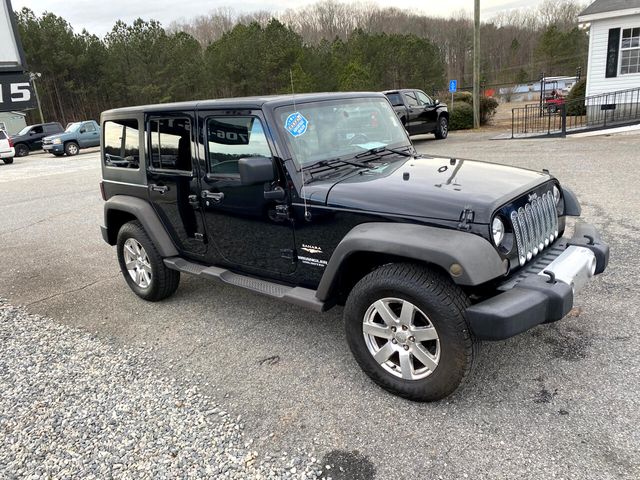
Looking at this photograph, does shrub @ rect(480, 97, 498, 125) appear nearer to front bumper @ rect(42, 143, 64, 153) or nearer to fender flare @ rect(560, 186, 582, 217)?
fender flare @ rect(560, 186, 582, 217)

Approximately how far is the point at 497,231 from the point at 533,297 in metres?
0.41

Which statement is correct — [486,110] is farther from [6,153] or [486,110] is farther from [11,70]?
[6,153]

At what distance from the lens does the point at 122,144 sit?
4.66 metres

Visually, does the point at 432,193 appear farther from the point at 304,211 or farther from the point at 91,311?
the point at 91,311

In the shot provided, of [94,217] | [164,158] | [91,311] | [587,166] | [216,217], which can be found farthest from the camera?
[587,166]

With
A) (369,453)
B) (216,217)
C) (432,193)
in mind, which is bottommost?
(369,453)

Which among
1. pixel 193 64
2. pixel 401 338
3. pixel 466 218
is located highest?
pixel 193 64

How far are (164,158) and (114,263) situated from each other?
102 inches

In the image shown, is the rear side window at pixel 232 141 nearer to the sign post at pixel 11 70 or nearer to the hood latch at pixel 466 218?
the hood latch at pixel 466 218

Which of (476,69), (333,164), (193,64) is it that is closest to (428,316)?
(333,164)

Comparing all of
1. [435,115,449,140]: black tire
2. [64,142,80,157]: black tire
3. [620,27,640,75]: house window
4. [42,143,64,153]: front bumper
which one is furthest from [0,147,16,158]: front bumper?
[620,27,640,75]: house window

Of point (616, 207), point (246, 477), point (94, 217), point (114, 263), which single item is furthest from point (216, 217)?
point (94, 217)

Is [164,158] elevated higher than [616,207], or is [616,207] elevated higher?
[164,158]

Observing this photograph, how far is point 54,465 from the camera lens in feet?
8.60
